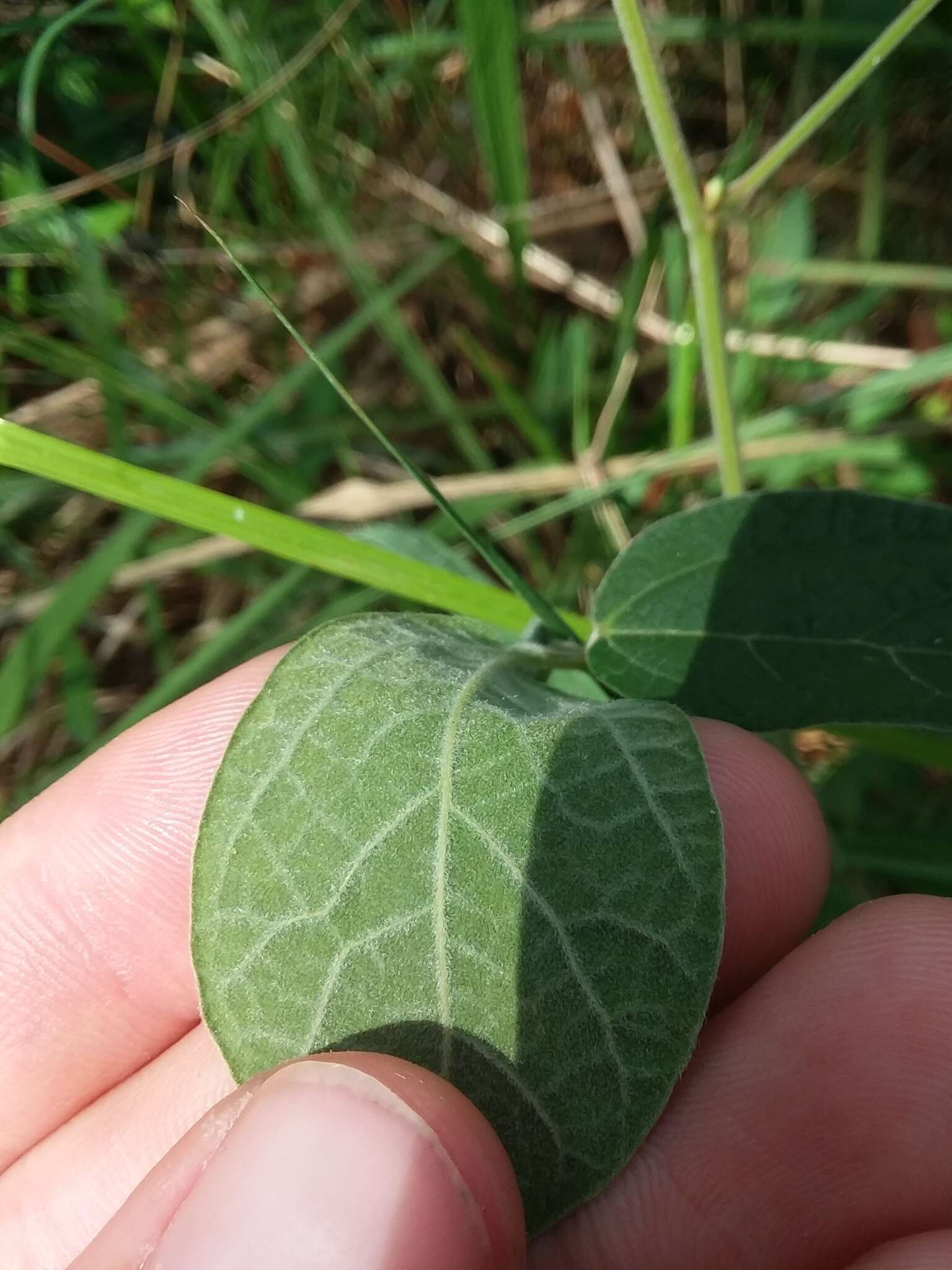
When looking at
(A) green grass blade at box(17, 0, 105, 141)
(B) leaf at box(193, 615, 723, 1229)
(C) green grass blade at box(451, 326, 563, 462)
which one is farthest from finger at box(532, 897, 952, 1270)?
(A) green grass blade at box(17, 0, 105, 141)

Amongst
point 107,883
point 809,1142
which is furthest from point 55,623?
point 809,1142

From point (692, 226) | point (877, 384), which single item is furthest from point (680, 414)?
point (692, 226)

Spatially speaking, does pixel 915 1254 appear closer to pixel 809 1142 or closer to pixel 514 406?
pixel 809 1142

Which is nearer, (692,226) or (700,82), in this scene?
(692,226)

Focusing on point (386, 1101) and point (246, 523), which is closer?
point (386, 1101)

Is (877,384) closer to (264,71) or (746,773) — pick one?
(746,773)

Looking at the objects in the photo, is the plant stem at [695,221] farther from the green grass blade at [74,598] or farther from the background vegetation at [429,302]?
the green grass blade at [74,598]

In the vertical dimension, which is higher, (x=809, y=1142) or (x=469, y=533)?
(x=469, y=533)

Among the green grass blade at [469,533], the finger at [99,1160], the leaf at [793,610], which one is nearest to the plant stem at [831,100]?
the leaf at [793,610]
